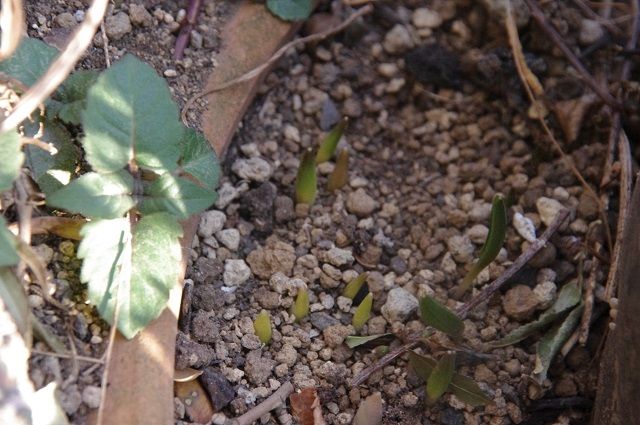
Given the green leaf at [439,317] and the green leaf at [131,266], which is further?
the green leaf at [439,317]

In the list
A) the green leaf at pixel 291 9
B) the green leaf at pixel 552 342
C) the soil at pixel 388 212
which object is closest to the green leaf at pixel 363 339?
the soil at pixel 388 212

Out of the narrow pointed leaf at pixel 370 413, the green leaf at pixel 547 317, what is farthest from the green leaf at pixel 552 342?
the narrow pointed leaf at pixel 370 413

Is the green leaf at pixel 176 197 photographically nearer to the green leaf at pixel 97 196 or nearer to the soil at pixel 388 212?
the green leaf at pixel 97 196

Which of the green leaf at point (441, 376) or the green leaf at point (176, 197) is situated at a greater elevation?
the green leaf at point (176, 197)

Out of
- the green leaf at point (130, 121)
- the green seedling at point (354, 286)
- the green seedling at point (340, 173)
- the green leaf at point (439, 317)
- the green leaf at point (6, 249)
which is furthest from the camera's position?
the green seedling at point (340, 173)

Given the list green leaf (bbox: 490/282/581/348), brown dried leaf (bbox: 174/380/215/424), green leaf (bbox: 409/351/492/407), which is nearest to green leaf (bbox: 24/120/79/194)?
brown dried leaf (bbox: 174/380/215/424)

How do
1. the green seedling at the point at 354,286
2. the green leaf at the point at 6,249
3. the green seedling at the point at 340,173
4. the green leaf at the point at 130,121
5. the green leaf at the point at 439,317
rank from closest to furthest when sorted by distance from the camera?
1. the green leaf at the point at 6,249
2. the green leaf at the point at 130,121
3. the green leaf at the point at 439,317
4. the green seedling at the point at 354,286
5. the green seedling at the point at 340,173

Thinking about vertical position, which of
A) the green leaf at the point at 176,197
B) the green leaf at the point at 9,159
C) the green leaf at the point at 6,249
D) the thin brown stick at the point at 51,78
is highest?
the thin brown stick at the point at 51,78
